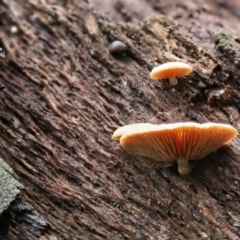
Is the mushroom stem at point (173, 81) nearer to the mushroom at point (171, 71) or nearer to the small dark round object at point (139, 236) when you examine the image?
the mushroom at point (171, 71)

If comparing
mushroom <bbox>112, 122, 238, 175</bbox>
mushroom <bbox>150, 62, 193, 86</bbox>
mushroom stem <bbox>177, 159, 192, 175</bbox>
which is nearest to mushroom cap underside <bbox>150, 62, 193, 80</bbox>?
mushroom <bbox>150, 62, 193, 86</bbox>

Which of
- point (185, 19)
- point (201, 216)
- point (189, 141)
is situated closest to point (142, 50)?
point (185, 19)

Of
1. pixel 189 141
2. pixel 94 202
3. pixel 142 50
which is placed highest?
pixel 142 50

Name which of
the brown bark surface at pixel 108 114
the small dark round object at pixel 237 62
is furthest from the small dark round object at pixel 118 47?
the small dark round object at pixel 237 62

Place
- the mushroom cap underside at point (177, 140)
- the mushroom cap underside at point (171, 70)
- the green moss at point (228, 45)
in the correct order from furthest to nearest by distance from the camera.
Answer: the green moss at point (228, 45) → the mushroom cap underside at point (171, 70) → the mushroom cap underside at point (177, 140)

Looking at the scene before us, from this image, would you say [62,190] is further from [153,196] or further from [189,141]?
[189,141]

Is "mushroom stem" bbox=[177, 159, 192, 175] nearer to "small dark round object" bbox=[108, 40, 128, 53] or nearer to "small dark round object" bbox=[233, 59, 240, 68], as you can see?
"small dark round object" bbox=[233, 59, 240, 68]

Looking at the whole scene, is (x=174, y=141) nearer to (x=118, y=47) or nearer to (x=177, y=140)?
(x=177, y=140)
